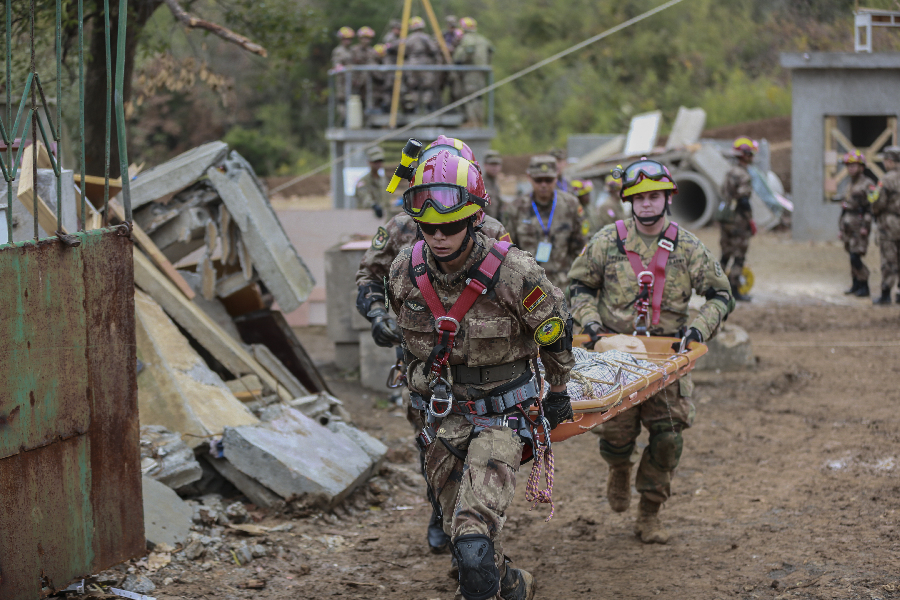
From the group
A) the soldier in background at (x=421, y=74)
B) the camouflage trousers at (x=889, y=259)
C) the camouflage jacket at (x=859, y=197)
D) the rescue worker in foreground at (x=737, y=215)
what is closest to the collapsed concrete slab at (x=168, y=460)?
the rescue worker in foreground at (x=737, y=215)

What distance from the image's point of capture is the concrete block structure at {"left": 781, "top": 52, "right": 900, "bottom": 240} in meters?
19.2

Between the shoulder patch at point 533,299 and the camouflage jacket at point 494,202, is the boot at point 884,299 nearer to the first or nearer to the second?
the camouflage jacket at point 494,202

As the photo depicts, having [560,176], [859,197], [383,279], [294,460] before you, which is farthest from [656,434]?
[859,197]

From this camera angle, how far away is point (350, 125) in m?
20.3

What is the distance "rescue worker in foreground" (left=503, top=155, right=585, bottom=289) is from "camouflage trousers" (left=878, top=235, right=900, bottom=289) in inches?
260

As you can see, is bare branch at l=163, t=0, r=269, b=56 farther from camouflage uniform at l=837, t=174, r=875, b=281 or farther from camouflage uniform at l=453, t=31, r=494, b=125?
camouflage uniform at l=453, t=31, r=494, b=125

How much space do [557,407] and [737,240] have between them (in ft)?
36.0

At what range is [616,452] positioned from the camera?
5.68m

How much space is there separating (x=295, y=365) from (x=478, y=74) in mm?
14059

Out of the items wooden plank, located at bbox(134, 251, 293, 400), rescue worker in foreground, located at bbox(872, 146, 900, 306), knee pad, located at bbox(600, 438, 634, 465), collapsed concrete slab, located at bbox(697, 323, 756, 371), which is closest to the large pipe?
rescue worker in foreground, located at bbox(872, 146, 900, 306)

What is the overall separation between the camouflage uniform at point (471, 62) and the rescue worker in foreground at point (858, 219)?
→ 28.1 ft

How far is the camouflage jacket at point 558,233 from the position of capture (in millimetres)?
9227

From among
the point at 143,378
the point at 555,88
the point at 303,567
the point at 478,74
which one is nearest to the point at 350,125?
the point at 478,74

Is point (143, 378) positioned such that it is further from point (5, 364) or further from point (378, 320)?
point (5, 364)
